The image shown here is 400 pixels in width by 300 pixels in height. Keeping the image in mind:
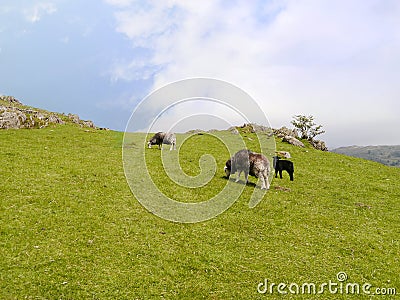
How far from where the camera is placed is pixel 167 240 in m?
15.5

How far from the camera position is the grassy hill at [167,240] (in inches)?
476

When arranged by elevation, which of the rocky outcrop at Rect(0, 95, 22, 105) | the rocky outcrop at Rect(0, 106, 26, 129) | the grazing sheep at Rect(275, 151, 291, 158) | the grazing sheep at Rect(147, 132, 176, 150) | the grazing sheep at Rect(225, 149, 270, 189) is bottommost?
the grazing sheep at Rect(225, 149, 270, 189)

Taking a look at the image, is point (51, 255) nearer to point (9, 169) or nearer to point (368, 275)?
point (9, 169)

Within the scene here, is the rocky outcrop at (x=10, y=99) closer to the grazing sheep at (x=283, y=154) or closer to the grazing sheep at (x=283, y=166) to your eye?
the grazing sheep at (x=283, y=154)

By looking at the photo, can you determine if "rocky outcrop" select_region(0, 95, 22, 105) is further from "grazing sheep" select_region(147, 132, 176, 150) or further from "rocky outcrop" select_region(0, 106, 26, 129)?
"grazing sheep" select_region(147, 132, 176, 150)

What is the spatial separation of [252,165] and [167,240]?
11.5m

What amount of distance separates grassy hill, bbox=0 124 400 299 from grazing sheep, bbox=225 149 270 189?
112 cm

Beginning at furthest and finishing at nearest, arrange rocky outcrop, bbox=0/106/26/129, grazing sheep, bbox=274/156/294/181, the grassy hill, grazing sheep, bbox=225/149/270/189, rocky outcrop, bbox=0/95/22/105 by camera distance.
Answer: rocky outcrop, bbox=0/95/22/105 → rocky outcrop, bbox=0/106/26/129 → grazing sheep, bbox=274/156/294/181 → grazing sheep, bbox=225/149/270/189 → the grassy hill

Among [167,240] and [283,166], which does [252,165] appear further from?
[167,240]

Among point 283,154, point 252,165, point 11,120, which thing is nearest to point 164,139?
point 252,165

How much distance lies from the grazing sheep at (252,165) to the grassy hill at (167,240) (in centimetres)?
112

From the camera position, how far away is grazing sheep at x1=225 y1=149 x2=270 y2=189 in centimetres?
2434

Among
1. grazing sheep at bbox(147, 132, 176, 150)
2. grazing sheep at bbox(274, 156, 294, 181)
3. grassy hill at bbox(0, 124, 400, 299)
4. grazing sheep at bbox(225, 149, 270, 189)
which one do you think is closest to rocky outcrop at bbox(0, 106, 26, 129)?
grassy hill at bbox(0, 124, 400, 299)

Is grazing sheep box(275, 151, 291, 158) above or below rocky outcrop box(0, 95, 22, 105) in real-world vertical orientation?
below
